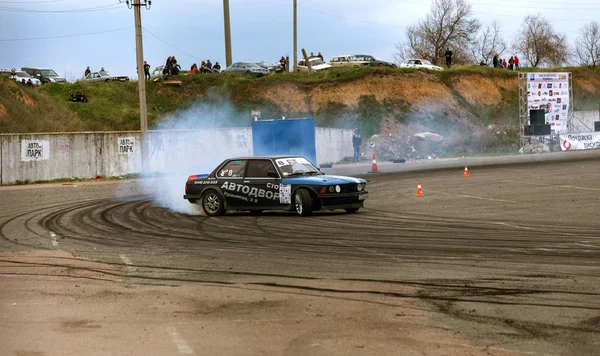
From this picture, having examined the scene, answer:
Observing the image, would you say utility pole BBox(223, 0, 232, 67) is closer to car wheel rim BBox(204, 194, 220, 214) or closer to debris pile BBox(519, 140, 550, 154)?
debris pile BBox(519, 140, 550, 154)

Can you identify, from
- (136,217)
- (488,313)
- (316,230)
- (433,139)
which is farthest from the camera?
(433,139)

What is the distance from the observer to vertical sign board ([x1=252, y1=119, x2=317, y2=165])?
33.8m

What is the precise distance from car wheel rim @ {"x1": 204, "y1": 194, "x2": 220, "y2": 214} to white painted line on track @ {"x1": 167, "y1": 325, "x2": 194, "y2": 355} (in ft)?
35.7

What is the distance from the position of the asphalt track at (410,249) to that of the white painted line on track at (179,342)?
188 cm

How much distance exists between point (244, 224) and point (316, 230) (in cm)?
211

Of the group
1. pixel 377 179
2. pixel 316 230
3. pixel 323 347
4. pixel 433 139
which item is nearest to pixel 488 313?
pixel 323 347

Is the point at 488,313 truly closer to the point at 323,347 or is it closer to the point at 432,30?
the point at 323,347

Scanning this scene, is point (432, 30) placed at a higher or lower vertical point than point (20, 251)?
higher

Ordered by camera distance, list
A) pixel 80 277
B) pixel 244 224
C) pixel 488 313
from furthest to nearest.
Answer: pixel 244 224, pixel 80 277, pixel 488 313

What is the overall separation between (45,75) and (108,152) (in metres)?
29.3

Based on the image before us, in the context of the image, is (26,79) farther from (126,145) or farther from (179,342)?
(179,342)

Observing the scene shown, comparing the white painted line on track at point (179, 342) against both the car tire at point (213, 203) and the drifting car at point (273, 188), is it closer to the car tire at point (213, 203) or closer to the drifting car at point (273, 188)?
the drifting car at point (273, 188)

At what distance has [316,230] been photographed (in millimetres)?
14656

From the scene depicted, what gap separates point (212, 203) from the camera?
18.2 metres
